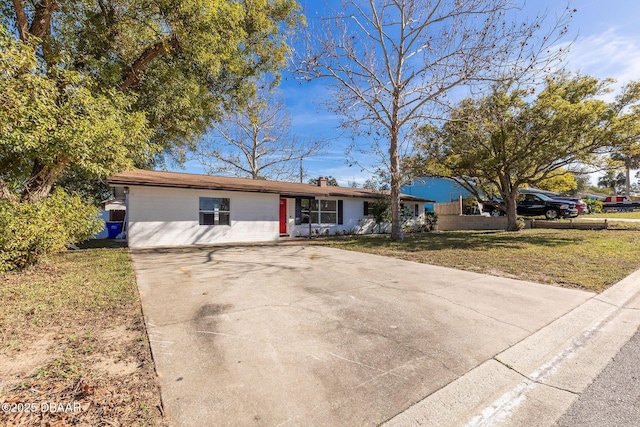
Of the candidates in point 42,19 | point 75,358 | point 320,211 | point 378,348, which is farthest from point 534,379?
point 320,211

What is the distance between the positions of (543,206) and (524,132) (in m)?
9.43

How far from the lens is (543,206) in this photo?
1928cm

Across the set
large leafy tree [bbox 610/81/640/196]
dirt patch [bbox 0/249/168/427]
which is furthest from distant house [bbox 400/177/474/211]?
dirt patch [bbox 0/249/168/427]

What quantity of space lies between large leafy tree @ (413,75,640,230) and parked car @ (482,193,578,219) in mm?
4856

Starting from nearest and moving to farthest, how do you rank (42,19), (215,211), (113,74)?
(42,19) → (113,74) → (215,211)

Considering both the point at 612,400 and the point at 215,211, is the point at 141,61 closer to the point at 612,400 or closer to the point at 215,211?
the point at 215,211

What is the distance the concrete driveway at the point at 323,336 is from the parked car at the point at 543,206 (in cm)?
1574

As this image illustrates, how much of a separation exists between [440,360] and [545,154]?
13.5 meters

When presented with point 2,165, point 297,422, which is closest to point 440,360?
point 297,422

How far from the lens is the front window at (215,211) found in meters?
12.8

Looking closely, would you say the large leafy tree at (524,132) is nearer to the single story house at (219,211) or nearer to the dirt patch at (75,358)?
the single story house at (219,211)

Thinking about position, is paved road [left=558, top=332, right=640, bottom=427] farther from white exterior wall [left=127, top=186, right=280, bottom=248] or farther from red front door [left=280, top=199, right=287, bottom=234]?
red front door [left=280, top=199, right=287, bottom=234]

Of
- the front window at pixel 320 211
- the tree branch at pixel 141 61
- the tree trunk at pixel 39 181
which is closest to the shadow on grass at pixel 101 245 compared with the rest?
the tree trunk at pixel 39 181

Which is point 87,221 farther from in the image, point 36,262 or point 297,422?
point 297,422
